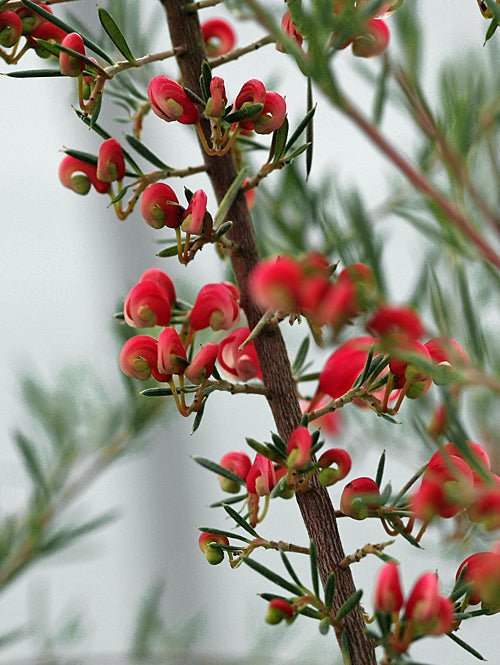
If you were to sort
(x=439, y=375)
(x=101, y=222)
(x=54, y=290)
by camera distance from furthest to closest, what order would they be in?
(x=54, y=290) → (x=101, y=222) → (x=439, y=375)

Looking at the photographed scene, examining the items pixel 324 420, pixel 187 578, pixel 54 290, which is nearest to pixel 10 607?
pixel 187 578

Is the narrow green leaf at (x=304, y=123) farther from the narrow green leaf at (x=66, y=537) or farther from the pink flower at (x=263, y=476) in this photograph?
the narrow green leaf at (x=66, y=537)

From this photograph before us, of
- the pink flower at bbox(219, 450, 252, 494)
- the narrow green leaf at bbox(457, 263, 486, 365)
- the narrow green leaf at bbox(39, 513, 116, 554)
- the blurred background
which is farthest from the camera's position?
the blurred background

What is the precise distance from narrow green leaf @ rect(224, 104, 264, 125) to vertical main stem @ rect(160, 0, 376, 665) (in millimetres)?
22

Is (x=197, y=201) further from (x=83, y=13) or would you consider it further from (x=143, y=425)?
(x=83, y=13)

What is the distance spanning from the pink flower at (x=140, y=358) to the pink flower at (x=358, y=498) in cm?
6

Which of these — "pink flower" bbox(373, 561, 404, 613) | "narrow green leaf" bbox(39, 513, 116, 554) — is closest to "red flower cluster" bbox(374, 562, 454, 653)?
"pink flower" bbox(373, 561, 404, 613)

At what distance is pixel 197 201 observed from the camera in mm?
185

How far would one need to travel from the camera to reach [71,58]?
180 millimetres

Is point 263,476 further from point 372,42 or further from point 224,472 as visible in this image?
point 372,42

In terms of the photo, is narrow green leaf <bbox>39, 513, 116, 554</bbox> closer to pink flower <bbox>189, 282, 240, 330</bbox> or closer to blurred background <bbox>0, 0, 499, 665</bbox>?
pink flower <bbox>189, 282, 240, 330</bbox>

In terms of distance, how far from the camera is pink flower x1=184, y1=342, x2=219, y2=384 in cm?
19

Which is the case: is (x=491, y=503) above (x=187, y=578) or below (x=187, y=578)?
above

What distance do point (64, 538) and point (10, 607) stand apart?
1079mm
